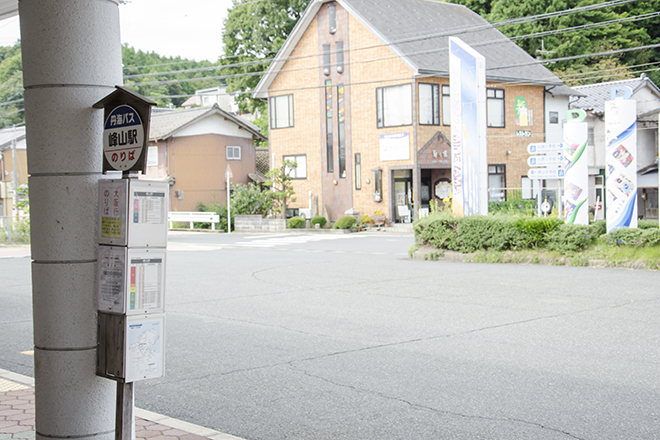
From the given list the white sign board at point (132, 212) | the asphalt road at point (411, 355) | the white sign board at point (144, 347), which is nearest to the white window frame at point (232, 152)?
the asphalt road at point (411, 355)

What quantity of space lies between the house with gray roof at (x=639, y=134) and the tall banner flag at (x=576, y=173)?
21.2 meters

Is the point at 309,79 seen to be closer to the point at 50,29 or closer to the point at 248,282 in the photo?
the point at 248,282

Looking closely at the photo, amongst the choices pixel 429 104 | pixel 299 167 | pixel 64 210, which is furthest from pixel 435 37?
pixel 64 210

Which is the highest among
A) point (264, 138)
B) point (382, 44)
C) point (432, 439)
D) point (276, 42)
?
point (276, 42)

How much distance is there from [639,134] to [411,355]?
121 feet

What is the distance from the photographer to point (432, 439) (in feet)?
16.3

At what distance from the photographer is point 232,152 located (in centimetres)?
4569

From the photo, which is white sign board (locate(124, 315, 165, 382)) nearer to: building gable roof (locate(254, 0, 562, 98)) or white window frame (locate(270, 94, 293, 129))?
building gable roof (locate(254, 0, 562, 98))

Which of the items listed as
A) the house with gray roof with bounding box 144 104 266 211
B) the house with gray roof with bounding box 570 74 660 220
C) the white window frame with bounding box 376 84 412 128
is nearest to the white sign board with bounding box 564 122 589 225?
the white window frame with bounding box 376 84 412 128

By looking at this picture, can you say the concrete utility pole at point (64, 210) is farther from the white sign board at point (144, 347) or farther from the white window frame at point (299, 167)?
the white window frame at point (299, 167)

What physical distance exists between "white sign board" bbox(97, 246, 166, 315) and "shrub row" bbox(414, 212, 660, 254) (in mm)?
12918

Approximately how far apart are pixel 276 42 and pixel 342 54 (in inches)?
510

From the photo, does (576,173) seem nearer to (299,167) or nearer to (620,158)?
(620,158)

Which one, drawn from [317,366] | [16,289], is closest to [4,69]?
[16,289]
